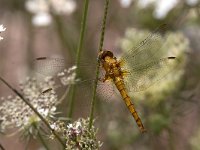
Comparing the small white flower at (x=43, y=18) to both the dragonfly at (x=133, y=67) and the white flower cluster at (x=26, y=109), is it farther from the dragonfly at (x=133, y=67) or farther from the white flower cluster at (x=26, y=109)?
the white flower cluster at (x=26, y=109)

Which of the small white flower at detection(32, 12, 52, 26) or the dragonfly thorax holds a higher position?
the small white flower at detection(32, 12, 52, 26)

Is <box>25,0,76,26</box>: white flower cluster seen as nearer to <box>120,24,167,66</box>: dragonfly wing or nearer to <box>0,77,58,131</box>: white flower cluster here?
<box>120,24,167,66</box>: dragonfly wing

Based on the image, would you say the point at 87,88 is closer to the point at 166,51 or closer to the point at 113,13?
the point at 166,51

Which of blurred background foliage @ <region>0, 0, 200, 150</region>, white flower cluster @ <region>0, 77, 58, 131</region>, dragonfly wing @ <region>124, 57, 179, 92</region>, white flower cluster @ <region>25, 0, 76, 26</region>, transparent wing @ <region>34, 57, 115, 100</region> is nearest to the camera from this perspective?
white flower cluster @ <region>0, 77, 58, 131</region>

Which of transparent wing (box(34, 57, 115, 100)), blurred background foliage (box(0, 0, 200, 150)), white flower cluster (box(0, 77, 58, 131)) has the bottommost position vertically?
white flower cluster (box(0, 77, 58, 131))

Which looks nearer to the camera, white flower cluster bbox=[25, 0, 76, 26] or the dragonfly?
the dragonfly

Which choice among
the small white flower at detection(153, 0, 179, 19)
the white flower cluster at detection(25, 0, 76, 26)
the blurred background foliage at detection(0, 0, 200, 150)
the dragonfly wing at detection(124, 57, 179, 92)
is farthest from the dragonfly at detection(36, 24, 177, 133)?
the white flower cluster at detection(25, 0, 76, 26)

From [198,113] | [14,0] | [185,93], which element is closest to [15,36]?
[14,0]

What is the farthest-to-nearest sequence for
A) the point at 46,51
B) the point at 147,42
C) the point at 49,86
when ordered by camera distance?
the point at 46,51 → the point at 147,42 → the point at 49,86

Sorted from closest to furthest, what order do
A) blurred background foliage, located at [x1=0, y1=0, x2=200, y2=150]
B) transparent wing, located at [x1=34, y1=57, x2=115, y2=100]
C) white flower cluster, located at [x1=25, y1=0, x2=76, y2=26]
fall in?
transparent wing, located at [x1=34, y1=57, x2=115, y2=100]
blurred background foliage, located at [x1=0, y1=0, x2=200, y2=150]
white flower cluster, located at [x1=25, y1=0, x2=76, y2=26]
